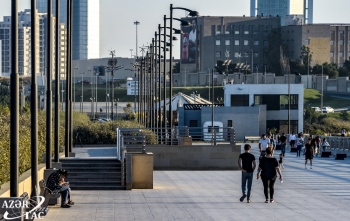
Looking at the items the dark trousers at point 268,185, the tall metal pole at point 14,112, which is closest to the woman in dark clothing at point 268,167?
the dark trousers at point 268,185

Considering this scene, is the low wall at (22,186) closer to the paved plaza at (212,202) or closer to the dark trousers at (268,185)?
the paved plaza at (212,202)

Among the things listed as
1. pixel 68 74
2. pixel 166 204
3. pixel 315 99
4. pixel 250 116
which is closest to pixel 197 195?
pixel 166 204

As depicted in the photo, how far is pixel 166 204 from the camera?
22.6 meters

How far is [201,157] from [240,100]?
164 feet

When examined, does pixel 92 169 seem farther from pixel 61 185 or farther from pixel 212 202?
pixel 61 185

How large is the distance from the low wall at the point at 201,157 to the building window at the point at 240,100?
49.4 m

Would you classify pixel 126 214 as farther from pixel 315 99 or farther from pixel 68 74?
pixel 315 99

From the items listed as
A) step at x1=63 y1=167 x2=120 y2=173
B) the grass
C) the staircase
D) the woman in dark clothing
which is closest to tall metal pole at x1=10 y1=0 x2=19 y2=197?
the woman in dark clothing

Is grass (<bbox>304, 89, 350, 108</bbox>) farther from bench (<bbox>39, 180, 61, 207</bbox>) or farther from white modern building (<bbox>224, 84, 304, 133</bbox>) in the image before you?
bench (<bbox>39, 180, 61, 207</bbox>)

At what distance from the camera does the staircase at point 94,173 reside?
92.7 feet

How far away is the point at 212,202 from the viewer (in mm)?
23156

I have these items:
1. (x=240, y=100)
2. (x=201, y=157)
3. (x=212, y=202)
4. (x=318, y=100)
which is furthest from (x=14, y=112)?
(x=318, y=100)

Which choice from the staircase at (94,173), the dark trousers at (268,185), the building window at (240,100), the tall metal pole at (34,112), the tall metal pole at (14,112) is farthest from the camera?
the building window at (240,100)

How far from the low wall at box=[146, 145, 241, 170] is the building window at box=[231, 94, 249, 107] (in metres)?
49.4
